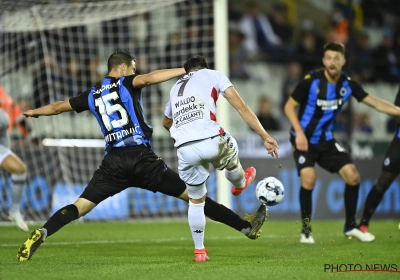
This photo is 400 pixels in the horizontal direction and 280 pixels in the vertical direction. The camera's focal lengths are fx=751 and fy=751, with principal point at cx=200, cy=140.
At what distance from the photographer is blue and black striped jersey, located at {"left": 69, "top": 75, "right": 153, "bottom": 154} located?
696 centimetres

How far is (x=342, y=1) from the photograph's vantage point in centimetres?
1817

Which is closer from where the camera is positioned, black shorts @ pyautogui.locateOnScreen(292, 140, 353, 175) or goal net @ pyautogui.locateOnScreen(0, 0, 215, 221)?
black shorts @ pyautogui.locateOnScreen(292, 140, 353, 175)

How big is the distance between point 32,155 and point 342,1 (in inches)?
371

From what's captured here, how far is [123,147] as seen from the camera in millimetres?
7082

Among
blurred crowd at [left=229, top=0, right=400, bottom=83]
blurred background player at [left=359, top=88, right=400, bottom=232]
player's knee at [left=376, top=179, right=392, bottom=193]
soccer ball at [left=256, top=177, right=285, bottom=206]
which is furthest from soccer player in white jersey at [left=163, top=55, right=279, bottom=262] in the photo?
blurred crowd at [left=229, top=0, right=400, bottom=83]

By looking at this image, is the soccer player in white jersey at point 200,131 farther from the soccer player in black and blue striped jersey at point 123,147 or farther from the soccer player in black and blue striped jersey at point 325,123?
the soccer player in black and blue striped jersey at point 325,123

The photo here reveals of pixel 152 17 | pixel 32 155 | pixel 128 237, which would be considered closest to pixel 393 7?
pixel 152 17

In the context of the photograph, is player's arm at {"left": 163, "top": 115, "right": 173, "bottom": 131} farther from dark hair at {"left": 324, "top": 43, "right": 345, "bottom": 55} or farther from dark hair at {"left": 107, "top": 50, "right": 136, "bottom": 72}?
dark hair at {"left": 324, "top": 43, "right": 345, "bottom": 55}

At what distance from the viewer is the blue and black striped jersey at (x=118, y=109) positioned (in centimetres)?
696

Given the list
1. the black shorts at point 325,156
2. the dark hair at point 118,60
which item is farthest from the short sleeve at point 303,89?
the dark hair at point 118,60

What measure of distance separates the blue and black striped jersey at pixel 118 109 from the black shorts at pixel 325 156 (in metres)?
2.22

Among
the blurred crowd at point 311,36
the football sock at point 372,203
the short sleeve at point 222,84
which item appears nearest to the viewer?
the short sleeve at point 222,84

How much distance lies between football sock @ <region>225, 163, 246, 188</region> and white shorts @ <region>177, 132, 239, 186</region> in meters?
0.22

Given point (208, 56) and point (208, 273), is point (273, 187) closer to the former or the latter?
point (208, 273)
